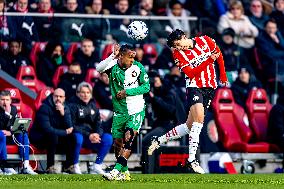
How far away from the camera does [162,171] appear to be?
2412 centimetres

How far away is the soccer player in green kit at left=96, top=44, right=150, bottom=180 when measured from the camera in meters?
19.7

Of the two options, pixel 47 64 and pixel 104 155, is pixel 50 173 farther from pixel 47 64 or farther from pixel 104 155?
pixel 47 64

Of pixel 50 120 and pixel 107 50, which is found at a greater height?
pixel 107 50

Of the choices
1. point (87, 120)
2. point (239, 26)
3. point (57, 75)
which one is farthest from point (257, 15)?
point (87, 120)

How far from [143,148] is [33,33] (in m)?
3.53

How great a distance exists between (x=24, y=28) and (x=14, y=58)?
25.5 inches

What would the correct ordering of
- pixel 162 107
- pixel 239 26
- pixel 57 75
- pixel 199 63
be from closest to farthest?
pixel 199 63 < pixel 162 107 < pixel 57 75 < pixel 239 26

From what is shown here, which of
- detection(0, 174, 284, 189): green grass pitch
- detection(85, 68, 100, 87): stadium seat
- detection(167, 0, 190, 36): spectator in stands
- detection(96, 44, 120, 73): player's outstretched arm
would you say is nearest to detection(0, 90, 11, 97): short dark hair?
detection(85, 68, 100, 87): stadium seat

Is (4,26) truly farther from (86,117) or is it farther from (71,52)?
(86,117)

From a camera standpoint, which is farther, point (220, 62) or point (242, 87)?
point (242, 87)

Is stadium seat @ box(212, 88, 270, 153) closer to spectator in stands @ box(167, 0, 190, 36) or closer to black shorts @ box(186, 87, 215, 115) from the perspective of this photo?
spectator in stands @ box(167, 0, 190, 36)

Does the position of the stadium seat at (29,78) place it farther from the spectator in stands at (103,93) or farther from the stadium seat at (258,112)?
the stadium seat at (258,112)

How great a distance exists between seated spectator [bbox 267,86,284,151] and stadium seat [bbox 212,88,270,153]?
9.9 inches

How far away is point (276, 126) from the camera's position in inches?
1049
